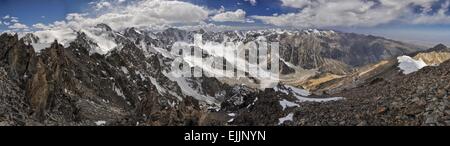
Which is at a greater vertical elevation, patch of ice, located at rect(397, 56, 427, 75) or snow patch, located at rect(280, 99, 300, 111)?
snow patch, located at rect(280, 99, 300, 111)

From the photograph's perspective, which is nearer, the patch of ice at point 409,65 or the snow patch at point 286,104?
the snow patch at point 286,104

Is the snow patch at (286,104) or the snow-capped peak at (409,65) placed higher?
the snow patch at (286,104)
